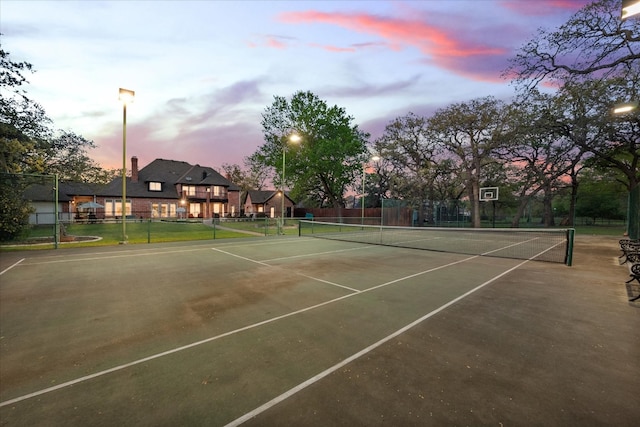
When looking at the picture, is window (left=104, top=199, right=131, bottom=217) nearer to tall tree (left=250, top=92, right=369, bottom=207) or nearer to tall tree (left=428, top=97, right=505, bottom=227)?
tall tree (left=250, top=92, right=369, bottom=207)

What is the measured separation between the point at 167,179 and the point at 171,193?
10.9 ft

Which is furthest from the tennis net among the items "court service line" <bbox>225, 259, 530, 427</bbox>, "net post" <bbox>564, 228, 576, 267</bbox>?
"court service line" <bbox>225, 259, 530, 427</bbox>

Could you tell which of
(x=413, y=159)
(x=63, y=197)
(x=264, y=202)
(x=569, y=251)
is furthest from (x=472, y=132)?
(x=63, y=197)

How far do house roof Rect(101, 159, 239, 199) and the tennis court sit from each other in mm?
40834

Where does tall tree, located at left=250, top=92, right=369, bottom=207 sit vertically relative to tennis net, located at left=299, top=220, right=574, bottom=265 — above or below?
above

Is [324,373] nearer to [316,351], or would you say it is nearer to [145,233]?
[316,351]

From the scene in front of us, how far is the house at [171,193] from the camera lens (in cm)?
4297

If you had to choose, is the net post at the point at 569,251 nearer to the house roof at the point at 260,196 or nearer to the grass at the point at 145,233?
the grass at the point at 145,233

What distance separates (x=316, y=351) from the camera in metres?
4.36

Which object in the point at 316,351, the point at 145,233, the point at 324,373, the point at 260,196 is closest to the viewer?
the point at 324,373

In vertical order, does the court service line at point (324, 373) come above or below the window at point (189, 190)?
below

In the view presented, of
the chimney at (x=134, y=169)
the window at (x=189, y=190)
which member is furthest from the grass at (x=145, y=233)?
the window at (x=189, y=190)

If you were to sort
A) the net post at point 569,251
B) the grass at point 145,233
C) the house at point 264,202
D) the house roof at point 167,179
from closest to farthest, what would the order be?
1. the net post at point 569,251
2. the grass at point 145,233
3. the house roof at point 167,179
4. the house at point 264,202

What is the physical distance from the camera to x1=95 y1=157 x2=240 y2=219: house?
43.0m
